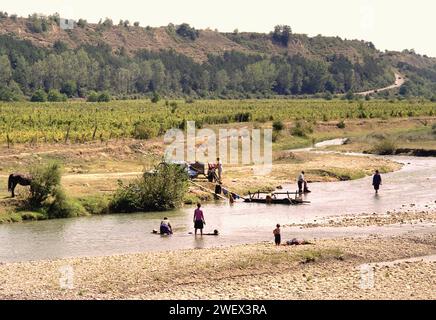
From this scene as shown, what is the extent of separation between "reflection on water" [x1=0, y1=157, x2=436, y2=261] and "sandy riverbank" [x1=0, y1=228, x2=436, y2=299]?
2666mm

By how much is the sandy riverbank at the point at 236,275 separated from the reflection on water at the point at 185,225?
267 cm

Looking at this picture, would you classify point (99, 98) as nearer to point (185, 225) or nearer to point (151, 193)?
point (151, 193)

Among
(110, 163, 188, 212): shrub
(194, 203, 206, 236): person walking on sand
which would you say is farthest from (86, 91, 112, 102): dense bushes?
(194, 203, 206, 236): person walking on sand

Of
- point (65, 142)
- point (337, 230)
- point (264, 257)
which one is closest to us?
point (264, 257)

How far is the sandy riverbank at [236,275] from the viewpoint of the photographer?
25.3 meters

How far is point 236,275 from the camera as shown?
27766 mm

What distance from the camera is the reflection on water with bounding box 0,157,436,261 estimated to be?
33062mm

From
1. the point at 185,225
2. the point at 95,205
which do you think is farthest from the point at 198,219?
the point at 95,205

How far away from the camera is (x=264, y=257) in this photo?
96.6ft

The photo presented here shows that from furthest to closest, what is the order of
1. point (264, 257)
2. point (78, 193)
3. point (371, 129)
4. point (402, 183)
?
point (371, 129)
point (402, 183)
point (78, 193)
point (264, 257)

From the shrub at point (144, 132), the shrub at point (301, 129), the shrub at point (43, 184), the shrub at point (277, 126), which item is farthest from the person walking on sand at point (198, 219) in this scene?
the shrub at point (301, 129)
